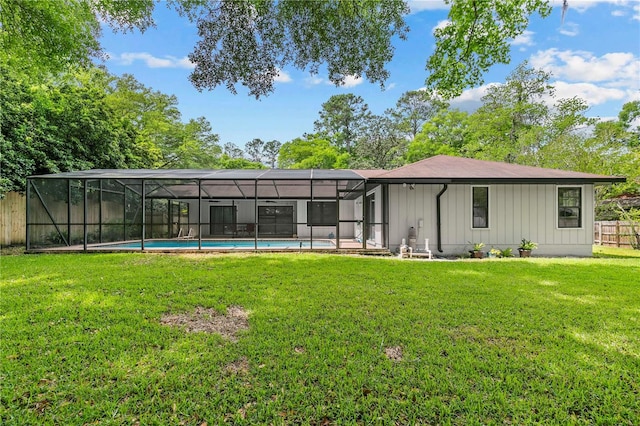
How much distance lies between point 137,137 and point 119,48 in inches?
450

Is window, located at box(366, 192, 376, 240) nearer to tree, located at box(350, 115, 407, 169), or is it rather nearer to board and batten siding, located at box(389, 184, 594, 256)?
board and batten siding, located at box(389, 184, 594, 256)

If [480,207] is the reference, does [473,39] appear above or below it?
above

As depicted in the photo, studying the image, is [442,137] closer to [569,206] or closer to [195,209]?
[569,206]

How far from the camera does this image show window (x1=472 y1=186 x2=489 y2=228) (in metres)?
10.1

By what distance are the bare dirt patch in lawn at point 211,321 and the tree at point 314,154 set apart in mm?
23628

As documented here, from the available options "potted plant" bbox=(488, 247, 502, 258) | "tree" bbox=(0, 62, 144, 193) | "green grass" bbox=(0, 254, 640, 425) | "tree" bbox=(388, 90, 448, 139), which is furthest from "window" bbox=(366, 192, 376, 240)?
"tree" bbox=(388, 90, 448, 139)

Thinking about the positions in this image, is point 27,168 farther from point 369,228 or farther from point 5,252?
point 369,228

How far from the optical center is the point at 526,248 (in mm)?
9719

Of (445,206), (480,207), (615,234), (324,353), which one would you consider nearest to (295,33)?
(324,353)

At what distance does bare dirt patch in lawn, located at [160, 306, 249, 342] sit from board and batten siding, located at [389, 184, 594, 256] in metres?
7.11

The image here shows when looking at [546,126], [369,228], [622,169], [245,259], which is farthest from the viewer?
[546,126]

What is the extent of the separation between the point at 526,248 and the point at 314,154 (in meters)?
20.3

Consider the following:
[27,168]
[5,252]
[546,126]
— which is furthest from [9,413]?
[546,126]

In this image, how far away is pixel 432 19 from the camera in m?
7.05
